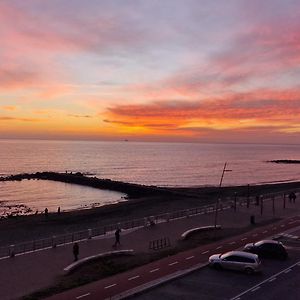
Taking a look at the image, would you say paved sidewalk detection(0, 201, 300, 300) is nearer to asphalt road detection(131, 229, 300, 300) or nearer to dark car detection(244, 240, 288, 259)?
asphalt road detection(131, 229, 300, 300)

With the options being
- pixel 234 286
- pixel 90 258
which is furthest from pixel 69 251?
pixel 234 286

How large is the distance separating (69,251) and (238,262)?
35.4 ft

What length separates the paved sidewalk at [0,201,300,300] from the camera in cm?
2194

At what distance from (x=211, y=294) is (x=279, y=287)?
145 inches

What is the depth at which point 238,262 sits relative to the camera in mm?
23734

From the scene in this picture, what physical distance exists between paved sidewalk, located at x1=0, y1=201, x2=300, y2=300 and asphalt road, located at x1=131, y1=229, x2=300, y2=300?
6060mm

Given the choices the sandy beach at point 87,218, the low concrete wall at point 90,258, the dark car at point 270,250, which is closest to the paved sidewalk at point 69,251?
the low concrete wall at point 90,258

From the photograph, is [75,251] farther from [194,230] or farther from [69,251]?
[194,230]

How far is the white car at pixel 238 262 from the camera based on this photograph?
23516 mm

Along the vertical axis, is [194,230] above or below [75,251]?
above

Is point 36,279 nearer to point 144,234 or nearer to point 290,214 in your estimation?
point 144,234

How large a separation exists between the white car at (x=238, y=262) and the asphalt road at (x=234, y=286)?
0.30 m

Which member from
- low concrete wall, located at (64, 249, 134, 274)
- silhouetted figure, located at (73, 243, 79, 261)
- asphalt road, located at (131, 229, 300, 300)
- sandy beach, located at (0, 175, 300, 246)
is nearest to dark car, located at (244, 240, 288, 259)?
asphalt road, located at (131, 229, 300, 300)

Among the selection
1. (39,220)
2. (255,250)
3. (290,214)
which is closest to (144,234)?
(255,250)
